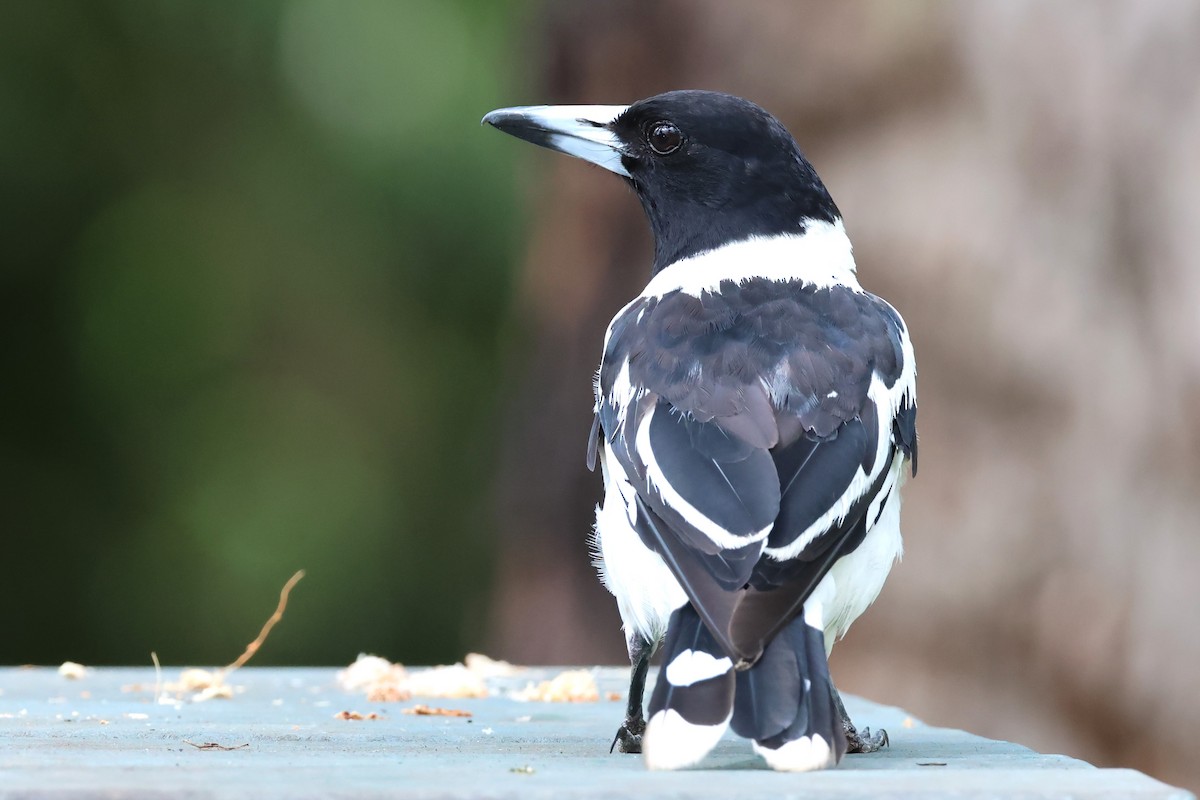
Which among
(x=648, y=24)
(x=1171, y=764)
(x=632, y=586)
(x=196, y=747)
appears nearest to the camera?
(x=196, y=747)

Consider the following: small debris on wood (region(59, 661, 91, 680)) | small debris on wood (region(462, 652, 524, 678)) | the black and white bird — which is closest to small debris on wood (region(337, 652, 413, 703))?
small debris on wood (region(462, 652, 524, 678))

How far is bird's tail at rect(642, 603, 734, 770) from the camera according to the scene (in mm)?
2277

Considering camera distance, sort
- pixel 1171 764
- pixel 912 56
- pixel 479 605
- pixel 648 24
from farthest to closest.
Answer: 1. pixel 479 605
2. pixel 648 24
3. pixel 912 56
4. pixel 1171 764

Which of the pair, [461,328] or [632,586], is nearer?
[632,586]

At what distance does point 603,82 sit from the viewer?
6.17 m

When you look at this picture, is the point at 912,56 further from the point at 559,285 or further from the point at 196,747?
the point at 196,747

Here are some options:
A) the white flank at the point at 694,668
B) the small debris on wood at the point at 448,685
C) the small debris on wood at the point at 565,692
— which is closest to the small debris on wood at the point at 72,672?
the small debris on wood at the point at 448,685

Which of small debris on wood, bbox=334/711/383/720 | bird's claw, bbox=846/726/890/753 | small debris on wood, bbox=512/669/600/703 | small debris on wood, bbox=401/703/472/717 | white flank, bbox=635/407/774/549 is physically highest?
white flank, bbox=635/407/774/549

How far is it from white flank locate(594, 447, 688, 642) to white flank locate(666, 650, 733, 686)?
0.27 metres

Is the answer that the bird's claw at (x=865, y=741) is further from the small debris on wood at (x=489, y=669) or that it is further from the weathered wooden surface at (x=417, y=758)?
the small debris on wood at (x=489, y=669)

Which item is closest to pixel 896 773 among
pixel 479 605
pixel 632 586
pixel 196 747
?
pixel 632 586

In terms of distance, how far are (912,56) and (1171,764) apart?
2534mm

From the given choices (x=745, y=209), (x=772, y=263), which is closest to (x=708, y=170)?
(x=745, y=209)

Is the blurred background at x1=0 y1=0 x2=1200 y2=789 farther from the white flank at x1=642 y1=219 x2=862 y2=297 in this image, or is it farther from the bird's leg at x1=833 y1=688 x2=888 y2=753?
the bird's leg at x1=833 y1=688 x2=888 y2=753
